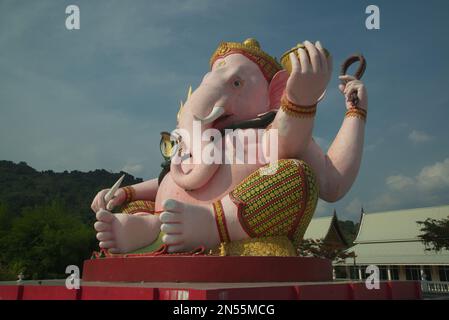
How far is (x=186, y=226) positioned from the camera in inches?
247

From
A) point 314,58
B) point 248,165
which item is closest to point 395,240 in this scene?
point 248,165

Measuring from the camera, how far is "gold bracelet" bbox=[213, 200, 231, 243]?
643 centimetres

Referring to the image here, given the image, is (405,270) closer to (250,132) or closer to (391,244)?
(391,244)

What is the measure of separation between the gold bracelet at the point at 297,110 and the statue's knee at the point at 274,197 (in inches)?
29.6

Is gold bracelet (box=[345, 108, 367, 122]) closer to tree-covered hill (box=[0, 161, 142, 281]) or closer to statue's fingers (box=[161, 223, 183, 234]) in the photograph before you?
statue's fingers (box=[161, 223, 183, 234])

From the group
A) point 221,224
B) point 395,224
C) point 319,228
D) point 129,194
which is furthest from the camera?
point 319,228

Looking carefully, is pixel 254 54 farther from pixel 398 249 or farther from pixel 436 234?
pixel 398 249

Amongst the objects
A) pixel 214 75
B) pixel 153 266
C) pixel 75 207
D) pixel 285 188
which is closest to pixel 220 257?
pixel 153 266

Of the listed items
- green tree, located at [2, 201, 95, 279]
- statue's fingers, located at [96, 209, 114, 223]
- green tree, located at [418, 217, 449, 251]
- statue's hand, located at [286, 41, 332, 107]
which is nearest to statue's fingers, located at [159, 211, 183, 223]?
statue's fingers, located at [96, 209, 114, 223]

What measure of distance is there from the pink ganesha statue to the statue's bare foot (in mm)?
17

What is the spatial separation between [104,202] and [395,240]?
18.3 m

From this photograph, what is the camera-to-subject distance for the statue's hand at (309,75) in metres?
6.19

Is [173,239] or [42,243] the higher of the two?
[42,243]

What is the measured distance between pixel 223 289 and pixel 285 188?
2.49 metres
